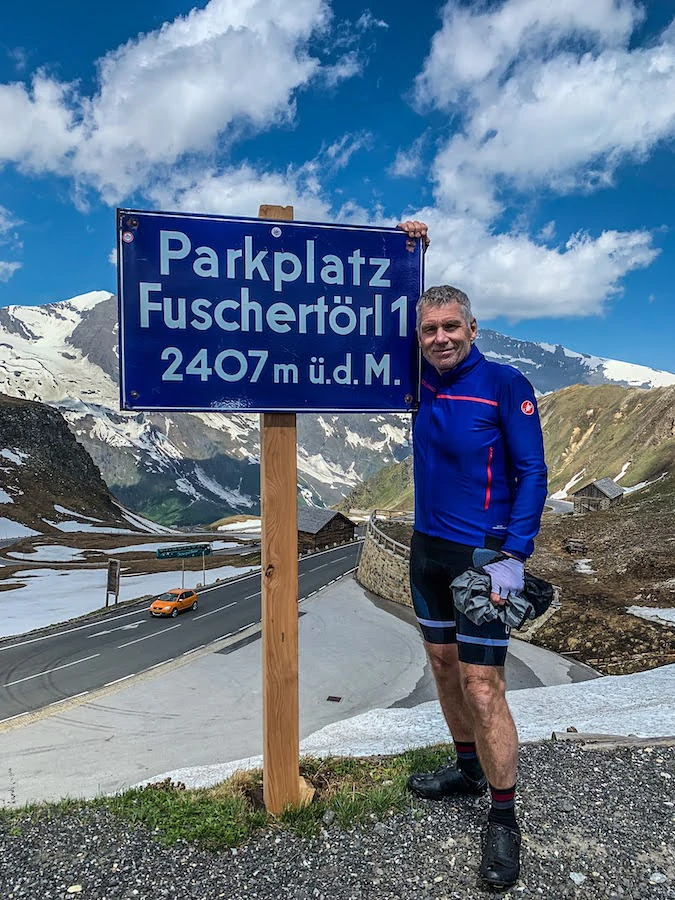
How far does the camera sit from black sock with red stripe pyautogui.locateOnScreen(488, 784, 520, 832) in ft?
12.6

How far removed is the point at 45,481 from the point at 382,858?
129m

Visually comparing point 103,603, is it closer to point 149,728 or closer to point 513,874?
point 149,728

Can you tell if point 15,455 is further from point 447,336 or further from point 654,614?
point 447,336

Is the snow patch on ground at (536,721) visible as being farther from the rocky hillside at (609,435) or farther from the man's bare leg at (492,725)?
the rocky hillside at (609,435)

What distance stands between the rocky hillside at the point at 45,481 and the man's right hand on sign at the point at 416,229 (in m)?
102

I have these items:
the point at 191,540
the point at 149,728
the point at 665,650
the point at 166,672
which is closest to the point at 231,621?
the point at 166,672

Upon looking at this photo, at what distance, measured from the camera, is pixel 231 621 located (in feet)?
116

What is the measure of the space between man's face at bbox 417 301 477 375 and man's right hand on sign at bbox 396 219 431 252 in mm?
848

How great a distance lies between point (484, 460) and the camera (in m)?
4.00

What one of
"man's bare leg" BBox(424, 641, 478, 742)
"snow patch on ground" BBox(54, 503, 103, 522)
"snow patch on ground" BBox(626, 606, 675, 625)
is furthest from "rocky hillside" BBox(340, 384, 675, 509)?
"man's bare leg" BBox(424, 641, 478, 742)

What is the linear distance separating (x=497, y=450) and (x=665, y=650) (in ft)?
71.4

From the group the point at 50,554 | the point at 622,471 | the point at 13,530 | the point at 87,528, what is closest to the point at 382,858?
the point at 50,554

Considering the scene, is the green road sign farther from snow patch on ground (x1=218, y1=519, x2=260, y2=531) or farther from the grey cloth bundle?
snow patch on ground (x1=218, y1=519, x2=260, y2=531)

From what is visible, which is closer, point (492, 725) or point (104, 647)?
point (492, 725)
